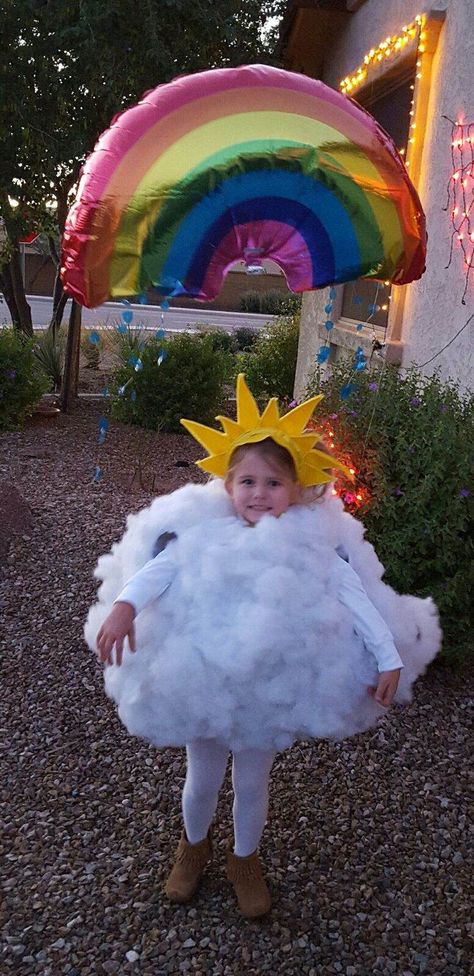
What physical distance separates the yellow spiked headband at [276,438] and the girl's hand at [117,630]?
479 millimetres

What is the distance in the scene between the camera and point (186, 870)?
248 centimetres

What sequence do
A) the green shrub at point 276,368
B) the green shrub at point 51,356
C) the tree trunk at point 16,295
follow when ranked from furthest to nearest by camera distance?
the green shrub at point 276,368
the tree trunk at point 16,295
the green shrub at point 51,356

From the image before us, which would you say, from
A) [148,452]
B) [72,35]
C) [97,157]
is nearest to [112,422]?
[148,452]

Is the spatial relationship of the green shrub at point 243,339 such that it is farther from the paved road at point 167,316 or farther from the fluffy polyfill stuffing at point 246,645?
the fluffy polyfill stuffing at point 246,645

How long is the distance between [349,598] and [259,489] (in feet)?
1.20

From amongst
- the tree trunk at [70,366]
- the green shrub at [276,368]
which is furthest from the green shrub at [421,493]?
the green shrub at [276,368]

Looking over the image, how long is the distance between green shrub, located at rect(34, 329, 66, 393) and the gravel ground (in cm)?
694

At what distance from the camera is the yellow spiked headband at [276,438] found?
90.3 inches

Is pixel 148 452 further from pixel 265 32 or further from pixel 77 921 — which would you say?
pixel 77 921

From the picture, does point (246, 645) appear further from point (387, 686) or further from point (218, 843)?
point (218, 843)

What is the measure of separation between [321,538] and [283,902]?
1104mm

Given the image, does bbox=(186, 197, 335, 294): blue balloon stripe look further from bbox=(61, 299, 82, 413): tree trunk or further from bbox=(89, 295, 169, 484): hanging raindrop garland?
bbox=(61, 299, 82, 413): tree trunk

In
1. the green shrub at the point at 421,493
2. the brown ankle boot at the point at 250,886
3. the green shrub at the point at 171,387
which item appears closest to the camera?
the brown ankle boot at the point at 250,886

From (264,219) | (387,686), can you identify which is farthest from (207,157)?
(387,686)
